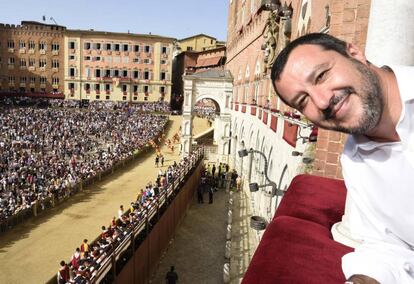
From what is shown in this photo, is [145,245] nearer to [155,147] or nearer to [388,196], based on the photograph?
[388,196]

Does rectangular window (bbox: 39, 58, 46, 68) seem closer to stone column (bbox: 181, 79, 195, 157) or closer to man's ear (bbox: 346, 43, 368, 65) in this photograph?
stone column (bbox: 181, 79, 195, 157)

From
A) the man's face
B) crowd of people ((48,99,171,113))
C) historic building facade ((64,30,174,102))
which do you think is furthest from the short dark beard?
historic building facade ((64,30,174,102))

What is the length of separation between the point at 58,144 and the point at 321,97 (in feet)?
123

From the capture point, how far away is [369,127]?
182 cm

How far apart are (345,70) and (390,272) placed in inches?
43.4

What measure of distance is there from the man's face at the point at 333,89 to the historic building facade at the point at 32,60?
229 feet

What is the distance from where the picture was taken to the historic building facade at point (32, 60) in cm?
6419

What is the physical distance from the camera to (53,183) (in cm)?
2281

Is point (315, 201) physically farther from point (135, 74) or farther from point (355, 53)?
point (135, 74)

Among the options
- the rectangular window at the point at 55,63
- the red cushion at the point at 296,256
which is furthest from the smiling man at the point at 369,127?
the rectangular window at the point at 55,63

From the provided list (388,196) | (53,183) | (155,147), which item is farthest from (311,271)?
(155,147)

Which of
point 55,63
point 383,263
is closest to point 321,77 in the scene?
point 383,263

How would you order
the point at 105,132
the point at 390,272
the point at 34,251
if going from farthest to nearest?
the point at 105,132, the point at 34,251, the point at 390,272

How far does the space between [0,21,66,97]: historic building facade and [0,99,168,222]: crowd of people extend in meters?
3.71
